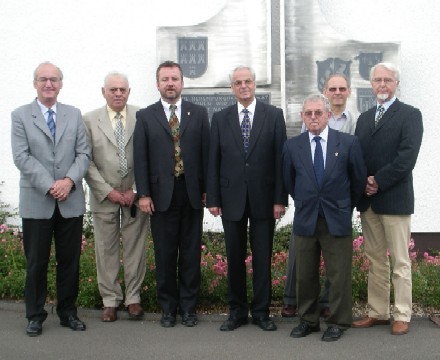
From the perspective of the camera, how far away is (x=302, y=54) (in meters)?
7.41

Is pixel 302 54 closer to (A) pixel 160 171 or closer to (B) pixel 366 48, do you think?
(B) pixel 366 48

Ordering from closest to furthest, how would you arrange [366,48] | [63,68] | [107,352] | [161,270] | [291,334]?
[107,352], [291,334], [161,270], [366,48], [63,68]

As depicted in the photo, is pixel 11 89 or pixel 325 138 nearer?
pixel 325 138

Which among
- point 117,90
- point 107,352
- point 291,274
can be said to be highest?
point 117,90

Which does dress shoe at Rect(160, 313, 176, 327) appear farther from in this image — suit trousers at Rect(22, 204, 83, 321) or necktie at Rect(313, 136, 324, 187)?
necktie at Rect(313, 136, 324, 187)

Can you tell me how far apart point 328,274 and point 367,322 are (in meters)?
0.63

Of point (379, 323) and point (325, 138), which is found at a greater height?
point (325, 138)

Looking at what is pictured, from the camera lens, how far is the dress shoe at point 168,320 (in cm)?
528

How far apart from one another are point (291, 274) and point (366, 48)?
10.1 feet

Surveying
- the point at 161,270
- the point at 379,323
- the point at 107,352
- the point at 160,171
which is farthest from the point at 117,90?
the point at 379,323

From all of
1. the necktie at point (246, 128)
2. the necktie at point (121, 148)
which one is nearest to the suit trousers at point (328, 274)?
the necktie at point (246, 128)

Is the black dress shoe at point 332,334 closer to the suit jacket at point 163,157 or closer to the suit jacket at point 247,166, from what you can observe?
the suit jacket at point 247,166

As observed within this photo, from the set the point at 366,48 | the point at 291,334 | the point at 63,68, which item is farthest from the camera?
the point at 63,68

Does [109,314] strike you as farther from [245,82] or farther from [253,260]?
[245,82]
